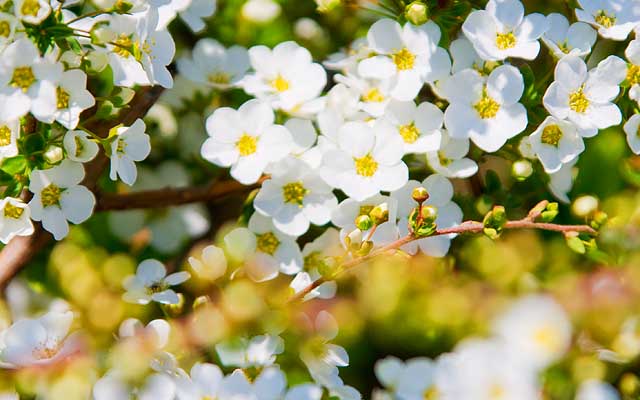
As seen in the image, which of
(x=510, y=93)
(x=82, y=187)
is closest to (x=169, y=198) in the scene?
(x=82, y=187)

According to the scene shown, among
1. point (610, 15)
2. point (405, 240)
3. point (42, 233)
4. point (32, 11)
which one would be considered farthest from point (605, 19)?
point (42, 233)

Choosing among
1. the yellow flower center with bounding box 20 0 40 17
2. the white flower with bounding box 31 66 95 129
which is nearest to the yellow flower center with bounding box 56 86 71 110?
the white flower with bounding box 31 66 95 129

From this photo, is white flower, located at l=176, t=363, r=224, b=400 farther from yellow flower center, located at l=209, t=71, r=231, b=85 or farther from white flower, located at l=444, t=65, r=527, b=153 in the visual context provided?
yellow flower center, located at l=209, t=71, r=231, b=85

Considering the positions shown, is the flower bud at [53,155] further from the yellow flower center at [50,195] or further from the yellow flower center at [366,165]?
the yellow flower center at [366,165]

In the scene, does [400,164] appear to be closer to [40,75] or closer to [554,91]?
[554,91]

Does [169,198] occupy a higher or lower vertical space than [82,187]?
lower

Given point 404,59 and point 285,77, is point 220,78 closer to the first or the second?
point 285,77

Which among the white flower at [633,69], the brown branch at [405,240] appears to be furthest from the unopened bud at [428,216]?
the white flower at [633,69]
